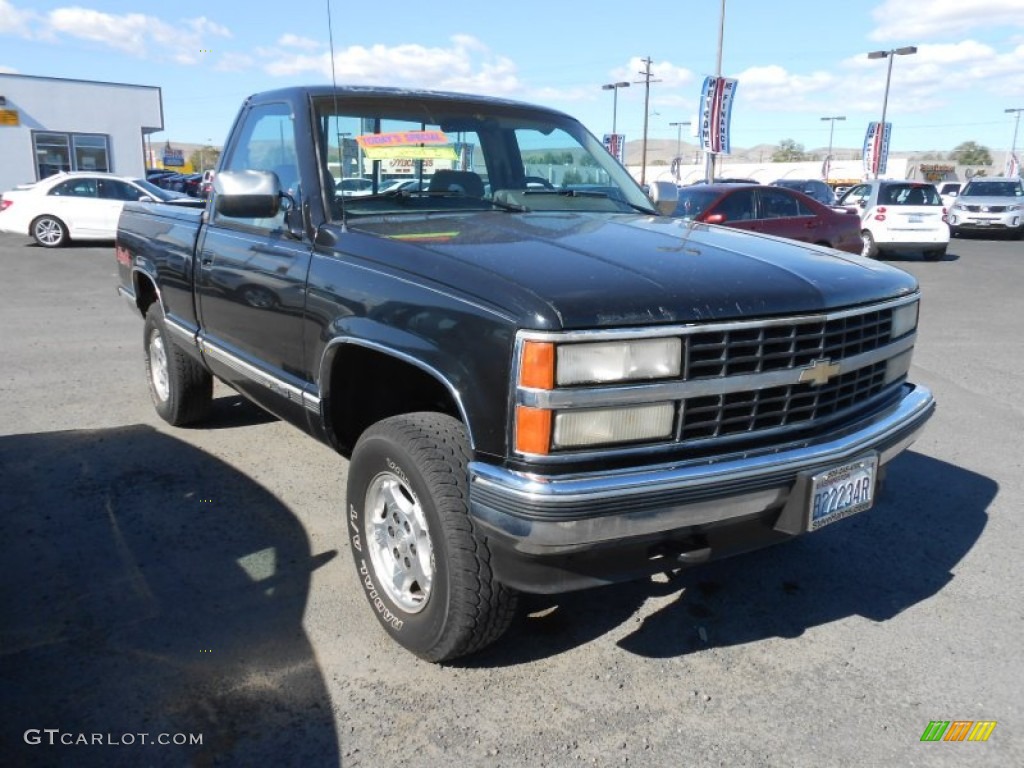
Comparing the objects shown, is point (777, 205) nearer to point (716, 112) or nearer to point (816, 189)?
point (716, 112)

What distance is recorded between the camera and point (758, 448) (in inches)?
101

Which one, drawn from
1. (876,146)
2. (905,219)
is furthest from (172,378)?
(876,146)

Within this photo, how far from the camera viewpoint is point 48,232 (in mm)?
16891

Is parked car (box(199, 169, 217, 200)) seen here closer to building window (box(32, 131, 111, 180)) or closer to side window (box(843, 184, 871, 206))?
side window (box(843, 184, 871, 206))

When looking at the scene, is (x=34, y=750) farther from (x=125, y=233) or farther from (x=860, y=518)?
(x=125, y=233)

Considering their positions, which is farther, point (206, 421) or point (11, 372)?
point (11, 372)

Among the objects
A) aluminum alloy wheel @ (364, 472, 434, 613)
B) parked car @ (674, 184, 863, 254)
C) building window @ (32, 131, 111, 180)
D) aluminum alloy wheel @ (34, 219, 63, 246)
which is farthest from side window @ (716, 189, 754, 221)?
building window @ (32, 131, 111, 180)

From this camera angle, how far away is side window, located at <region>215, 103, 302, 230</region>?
3596mm

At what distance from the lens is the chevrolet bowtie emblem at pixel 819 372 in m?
2.61

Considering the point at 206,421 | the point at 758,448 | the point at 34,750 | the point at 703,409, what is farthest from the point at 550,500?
the point at 206,421

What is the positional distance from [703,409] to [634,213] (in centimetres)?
174

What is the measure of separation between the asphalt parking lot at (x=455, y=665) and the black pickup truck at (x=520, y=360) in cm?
30

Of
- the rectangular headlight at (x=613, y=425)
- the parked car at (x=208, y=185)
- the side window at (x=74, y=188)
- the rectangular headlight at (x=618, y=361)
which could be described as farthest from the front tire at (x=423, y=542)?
the side window at (x=74, y=188)

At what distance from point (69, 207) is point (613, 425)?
58.2ft
